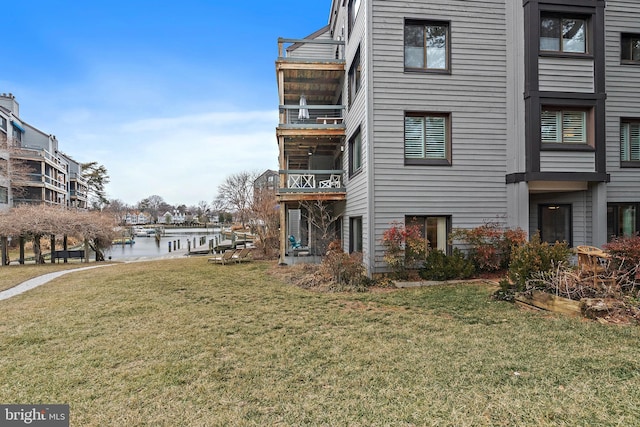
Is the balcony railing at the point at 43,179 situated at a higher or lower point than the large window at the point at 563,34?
lower

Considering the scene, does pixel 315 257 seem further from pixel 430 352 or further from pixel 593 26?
pixel 593 26

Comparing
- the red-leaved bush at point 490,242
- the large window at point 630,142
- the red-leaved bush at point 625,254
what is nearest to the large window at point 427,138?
the red-leaved bush at point 490,242

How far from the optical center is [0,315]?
664 cm

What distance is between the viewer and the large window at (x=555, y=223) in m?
10.4

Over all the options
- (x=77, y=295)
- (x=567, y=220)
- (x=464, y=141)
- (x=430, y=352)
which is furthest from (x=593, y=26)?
(x=77, y=295)

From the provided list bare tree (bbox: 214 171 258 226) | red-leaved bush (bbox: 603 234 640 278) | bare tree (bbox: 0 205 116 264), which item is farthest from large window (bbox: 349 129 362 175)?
bare tree (bbox: 0 205 116 264)

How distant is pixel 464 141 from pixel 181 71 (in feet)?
→ 60.5

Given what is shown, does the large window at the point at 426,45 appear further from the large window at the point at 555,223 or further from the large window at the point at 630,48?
the large window at the point at 630,48

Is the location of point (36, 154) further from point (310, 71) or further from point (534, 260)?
point (534, 260)

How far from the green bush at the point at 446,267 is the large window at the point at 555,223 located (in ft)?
12.0

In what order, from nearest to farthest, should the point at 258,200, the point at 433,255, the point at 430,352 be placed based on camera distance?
the point at 430,352 → the point at 433,255 → the point at 258,200

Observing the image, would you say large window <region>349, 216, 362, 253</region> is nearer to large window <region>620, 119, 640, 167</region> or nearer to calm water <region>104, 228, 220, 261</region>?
Result: large window <region>620, 119, 640, 167</region>

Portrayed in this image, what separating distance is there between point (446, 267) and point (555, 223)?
15.1 ft

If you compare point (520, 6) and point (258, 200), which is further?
point (258, 200)
